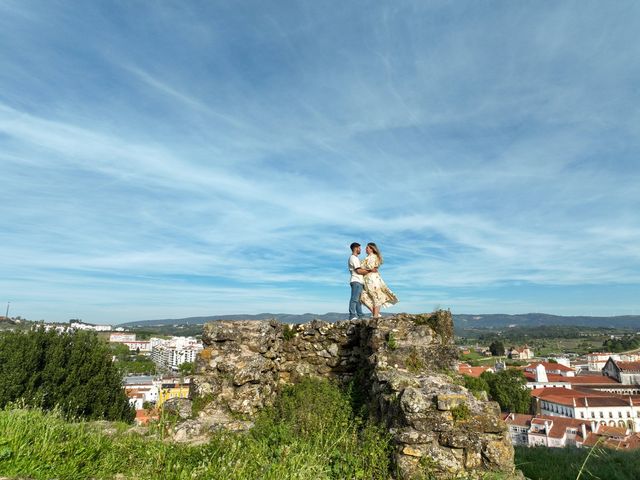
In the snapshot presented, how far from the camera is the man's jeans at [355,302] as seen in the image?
368 inches

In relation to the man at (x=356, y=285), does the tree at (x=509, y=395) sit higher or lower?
lower

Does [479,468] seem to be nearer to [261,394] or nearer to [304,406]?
[304,406]

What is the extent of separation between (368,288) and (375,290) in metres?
0.18

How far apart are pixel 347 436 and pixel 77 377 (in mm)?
14499

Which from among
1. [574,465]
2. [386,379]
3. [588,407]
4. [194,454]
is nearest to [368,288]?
[386,379]

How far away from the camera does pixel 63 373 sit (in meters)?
14.9

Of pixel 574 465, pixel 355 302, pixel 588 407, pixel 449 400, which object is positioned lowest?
pixel 588 407

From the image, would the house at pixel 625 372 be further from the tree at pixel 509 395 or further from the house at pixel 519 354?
the tree at pixel 509 395

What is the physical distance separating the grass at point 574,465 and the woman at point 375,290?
13.5 feet

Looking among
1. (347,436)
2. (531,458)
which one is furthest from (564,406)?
(347,436)

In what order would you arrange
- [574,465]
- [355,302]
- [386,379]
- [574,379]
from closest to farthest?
[386,379] → [574,465] → [355,302] → [574,379]

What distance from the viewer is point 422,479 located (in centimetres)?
435

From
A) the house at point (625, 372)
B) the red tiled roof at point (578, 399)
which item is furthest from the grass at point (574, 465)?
the house at point (625, 372)

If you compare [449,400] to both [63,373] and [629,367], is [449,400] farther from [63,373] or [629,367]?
[629,367]
